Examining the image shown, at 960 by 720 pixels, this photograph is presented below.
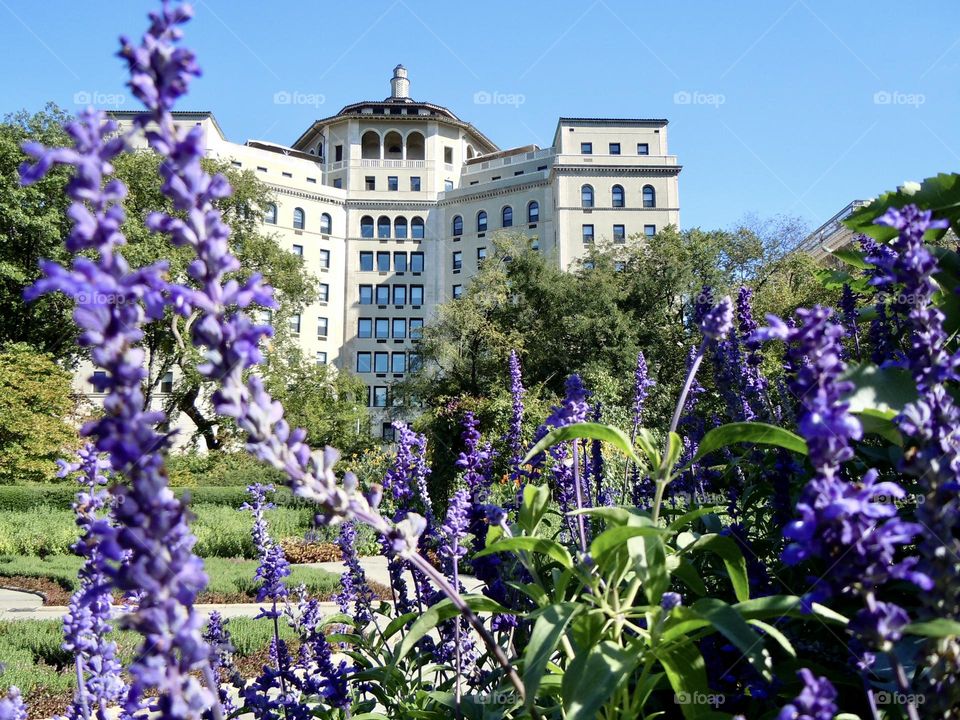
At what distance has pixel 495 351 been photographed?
120ft

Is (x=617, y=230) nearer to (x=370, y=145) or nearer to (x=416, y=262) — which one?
(x=416, y=262)

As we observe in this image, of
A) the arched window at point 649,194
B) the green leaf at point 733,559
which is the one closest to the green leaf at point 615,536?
the green leaf at point 733,559

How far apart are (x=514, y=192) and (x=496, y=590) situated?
2284 inches

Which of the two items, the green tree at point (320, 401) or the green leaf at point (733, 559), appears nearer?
the green leaf at point (733, 559)

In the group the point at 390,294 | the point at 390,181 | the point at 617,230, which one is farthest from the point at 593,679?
the point at 390,181

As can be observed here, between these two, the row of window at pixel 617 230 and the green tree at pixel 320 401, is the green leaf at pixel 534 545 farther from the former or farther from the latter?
the row of window at pixel 617 230

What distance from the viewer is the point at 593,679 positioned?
1482 millimetres

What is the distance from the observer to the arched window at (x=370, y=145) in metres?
65.7

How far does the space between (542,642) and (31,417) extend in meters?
32.8

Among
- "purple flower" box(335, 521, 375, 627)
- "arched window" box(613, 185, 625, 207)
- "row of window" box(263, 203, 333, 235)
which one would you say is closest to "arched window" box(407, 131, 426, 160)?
"row of window" box(263, 203, 333, 235)

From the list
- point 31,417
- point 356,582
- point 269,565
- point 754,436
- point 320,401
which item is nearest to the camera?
point 754,436

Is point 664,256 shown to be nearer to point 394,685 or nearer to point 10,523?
point 10,523

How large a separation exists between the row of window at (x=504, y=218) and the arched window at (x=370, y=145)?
10869 mm

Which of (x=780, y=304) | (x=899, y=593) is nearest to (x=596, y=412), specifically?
(x=899, y=593)
